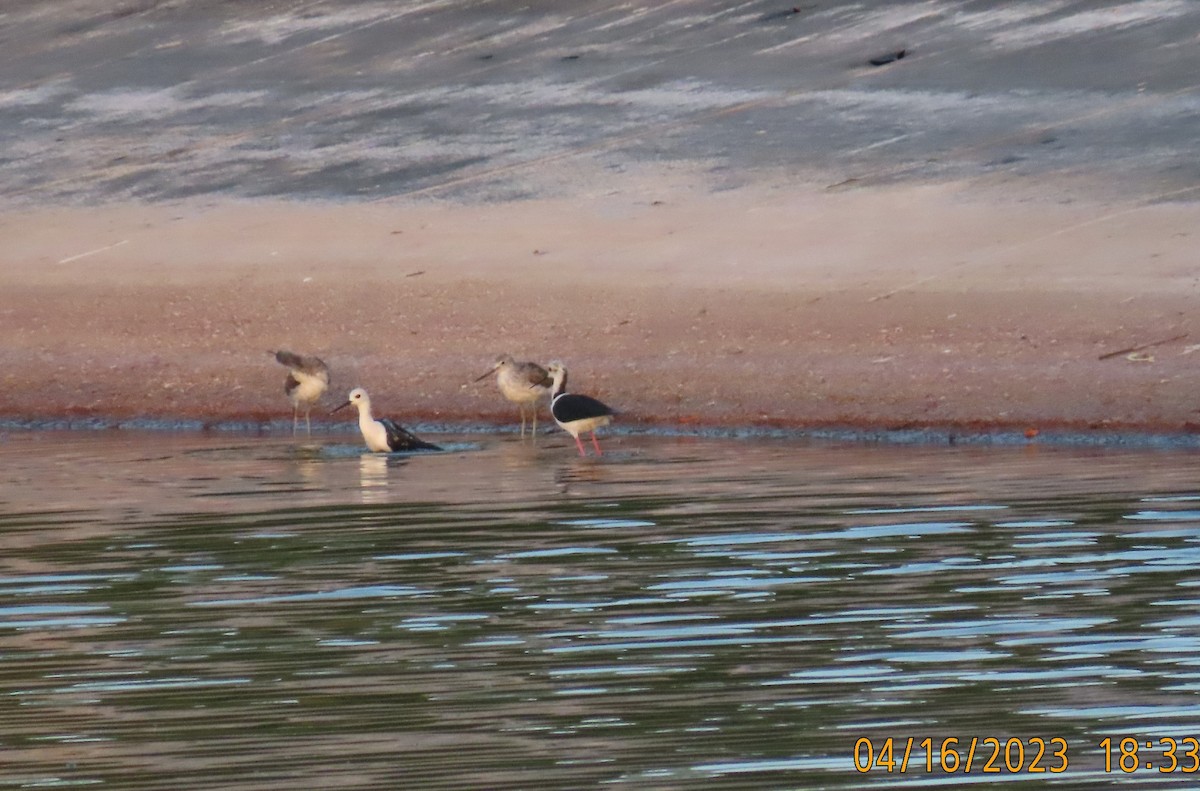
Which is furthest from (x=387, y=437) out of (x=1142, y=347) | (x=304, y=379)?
(x=1142, y=347)

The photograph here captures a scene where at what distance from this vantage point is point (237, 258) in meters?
20.4

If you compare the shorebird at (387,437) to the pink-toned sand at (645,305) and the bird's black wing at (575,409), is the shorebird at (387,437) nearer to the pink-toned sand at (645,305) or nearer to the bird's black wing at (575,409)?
the bird's black wing at (575,409)

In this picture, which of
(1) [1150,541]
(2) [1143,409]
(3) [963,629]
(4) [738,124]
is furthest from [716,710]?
(4) [738,124]

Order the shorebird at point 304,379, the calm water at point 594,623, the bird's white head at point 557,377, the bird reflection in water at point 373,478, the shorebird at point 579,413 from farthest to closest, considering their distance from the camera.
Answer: the shorebird at point 304,379 < the bird's white head at point 557,377 < the shorebird at point 579,413 < the bird reflection in water at point 373,478 < the calm water at point 594,623

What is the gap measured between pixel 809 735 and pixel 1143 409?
923cm

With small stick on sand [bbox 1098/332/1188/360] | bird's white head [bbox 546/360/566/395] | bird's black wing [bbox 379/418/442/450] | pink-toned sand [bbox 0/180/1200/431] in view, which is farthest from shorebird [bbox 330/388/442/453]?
small stick on sand [bbox 1098/332/1188/360]

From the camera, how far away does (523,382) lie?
54.9 feet

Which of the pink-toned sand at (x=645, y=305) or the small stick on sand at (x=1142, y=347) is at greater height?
the pink-toned sand at (x=645, y=305)

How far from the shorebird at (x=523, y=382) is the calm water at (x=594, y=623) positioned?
6.73 ft

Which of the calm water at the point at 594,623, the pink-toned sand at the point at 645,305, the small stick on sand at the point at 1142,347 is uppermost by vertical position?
the calm water at the point at 594,623

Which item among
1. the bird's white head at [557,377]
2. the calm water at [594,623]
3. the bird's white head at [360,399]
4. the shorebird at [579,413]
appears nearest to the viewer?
the calm water at [594,623]

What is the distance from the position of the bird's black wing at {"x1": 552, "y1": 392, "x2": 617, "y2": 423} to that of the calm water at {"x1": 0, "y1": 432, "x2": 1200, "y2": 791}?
126 centimetres
